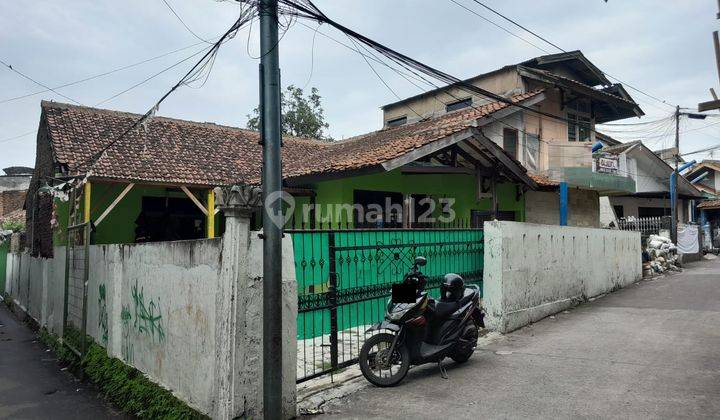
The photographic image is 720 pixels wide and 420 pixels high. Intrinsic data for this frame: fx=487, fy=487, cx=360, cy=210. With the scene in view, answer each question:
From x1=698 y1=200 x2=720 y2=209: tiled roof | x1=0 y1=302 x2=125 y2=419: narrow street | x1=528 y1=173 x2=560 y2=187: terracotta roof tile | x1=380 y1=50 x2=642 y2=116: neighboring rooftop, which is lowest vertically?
x1=0 y1=302 x2=125 y2=419: narrow street

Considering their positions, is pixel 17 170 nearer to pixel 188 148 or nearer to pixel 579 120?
pixel 188 148

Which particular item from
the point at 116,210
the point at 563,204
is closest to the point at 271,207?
the point at 116,210

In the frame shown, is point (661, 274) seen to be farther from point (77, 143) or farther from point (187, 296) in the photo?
point (77, 143)

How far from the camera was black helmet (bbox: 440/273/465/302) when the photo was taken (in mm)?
5633

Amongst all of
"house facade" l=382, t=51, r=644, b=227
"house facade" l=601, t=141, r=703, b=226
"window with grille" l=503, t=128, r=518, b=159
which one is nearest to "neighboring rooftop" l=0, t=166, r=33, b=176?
"house facade" l=382, t=51, r=644, b=227

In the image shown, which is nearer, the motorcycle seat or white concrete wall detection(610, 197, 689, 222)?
the motorcycle seat

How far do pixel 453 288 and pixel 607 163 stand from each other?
12.3 metres

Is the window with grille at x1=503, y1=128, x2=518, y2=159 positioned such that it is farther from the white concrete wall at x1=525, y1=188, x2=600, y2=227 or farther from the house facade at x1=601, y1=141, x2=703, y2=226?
the house facade at x1=601, y1=141, x2=703, y2=226

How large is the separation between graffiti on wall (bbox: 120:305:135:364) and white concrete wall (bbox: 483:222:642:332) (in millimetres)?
4945

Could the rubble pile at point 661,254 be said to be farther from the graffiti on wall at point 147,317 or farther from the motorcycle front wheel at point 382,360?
the graffiti on wall at point 147,317

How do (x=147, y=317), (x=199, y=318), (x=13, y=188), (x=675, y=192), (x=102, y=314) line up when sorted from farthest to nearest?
(x=13, y=188) → (x=675, y=192) → (x=102, y=314) → (x=147, y=317) → (x=199, y=318)

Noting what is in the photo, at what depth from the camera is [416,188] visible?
38.6 feet

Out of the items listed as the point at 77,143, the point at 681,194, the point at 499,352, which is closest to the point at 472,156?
the point at 499,352

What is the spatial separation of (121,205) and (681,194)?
24.7 m
